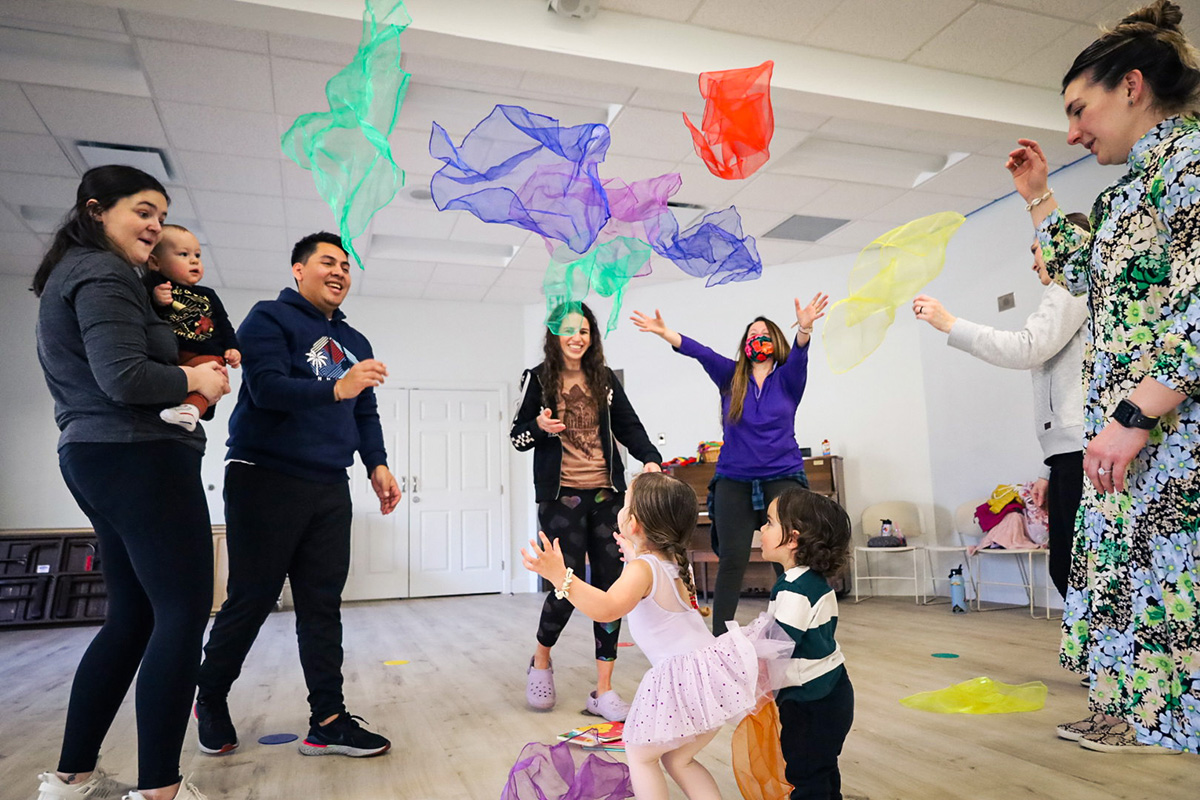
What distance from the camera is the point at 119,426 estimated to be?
5.15ft

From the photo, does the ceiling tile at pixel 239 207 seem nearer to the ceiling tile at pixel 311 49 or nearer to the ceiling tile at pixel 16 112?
the ceiling tile at pixel 16 112

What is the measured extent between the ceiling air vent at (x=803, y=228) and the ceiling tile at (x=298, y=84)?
3.63 m

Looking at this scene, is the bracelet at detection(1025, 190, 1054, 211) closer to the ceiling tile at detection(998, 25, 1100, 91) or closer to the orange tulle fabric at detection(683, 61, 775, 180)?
the orange tulle fabric at detection(683, 61, 775, 180)

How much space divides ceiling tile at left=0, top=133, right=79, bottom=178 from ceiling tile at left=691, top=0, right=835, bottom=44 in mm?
3855

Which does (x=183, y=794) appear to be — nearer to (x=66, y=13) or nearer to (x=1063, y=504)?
(x=1063, y=504)

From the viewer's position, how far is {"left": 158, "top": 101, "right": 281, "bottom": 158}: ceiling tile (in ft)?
14.0

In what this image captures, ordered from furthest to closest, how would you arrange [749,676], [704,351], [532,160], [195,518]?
[704,351] < [532,160] < [195,518] < [749,676]

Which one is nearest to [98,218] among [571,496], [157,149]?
[571,496]

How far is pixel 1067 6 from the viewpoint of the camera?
380 centimetres

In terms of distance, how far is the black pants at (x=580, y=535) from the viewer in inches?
106

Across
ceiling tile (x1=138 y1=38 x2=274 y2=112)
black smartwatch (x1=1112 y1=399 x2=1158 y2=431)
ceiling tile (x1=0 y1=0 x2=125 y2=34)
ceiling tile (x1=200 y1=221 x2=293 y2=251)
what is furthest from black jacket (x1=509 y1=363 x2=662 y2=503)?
ceiling tile (x1=200 y1=221 x2=293 y2=251)

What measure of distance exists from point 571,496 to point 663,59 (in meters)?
2.42

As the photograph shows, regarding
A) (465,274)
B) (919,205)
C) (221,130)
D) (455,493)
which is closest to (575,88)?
(221,130)

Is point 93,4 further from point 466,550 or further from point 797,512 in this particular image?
point 466,550
